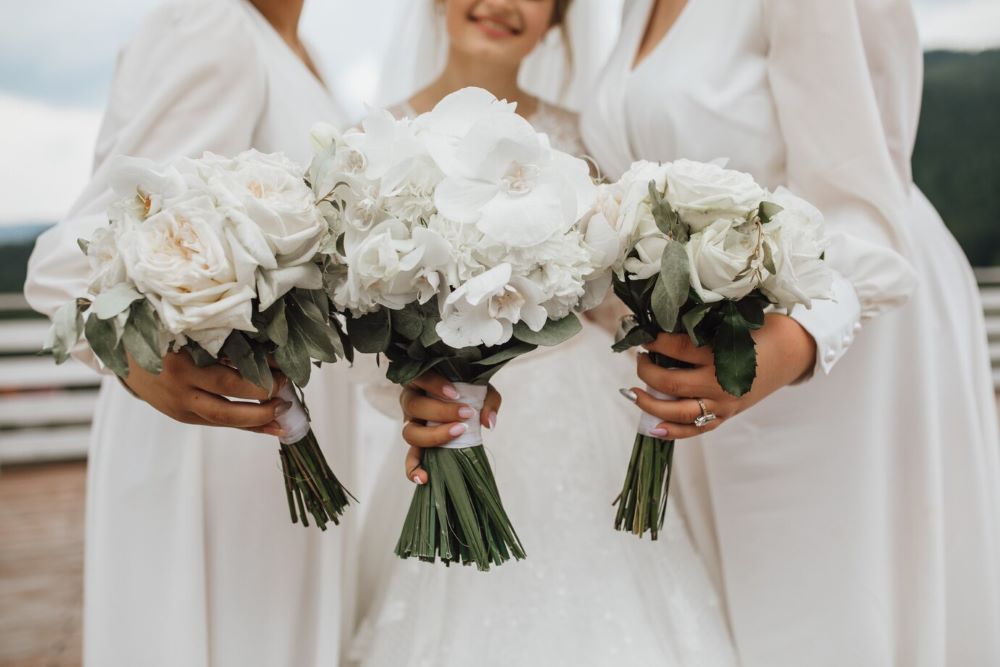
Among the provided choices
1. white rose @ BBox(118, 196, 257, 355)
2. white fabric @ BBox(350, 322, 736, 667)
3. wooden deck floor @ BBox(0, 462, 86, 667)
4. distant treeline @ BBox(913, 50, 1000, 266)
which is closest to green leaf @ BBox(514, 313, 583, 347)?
white rose @ BBox(118, 196, 257, 355)

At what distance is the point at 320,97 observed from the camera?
1675 mm

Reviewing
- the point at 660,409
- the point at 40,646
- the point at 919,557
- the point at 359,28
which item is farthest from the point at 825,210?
the point at 359,28

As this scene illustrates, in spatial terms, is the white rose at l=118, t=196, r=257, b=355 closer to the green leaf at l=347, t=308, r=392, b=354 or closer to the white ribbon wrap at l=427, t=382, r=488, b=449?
the green leaf at l=347, t=308, r=392, b=354

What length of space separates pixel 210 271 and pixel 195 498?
72cm

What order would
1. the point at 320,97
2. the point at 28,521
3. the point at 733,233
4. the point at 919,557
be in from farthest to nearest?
the point at 28,521 → the point at 320,97 → the point at 919,557 → the point at 733,233

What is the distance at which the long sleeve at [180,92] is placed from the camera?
142 centimetres

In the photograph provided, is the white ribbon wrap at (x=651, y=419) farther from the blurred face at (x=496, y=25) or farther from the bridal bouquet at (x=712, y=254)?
the blurred face at (x=496, y=25)

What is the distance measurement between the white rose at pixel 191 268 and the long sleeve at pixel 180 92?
57 centimetres

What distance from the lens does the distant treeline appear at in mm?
6074

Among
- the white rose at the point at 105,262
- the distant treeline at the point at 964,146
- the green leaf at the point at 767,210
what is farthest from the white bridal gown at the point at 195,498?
the distant treeline at the point at 964,146

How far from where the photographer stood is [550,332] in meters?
1.04

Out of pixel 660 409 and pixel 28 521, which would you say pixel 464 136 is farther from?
pixel 28 521

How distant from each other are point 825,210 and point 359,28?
13.6 feet

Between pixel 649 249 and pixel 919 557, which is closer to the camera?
pixel 649 249
